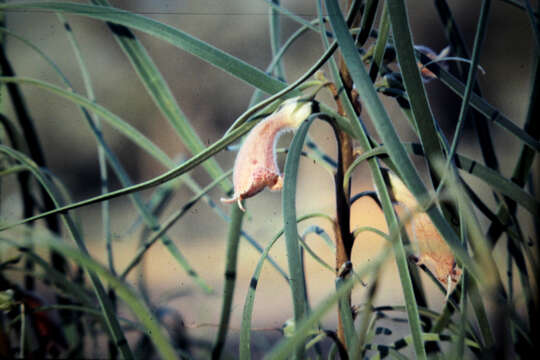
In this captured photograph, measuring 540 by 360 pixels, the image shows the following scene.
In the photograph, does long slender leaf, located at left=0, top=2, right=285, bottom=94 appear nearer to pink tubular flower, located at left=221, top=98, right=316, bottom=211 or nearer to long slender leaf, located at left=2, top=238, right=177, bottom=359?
pink tubular flower, located at left=221, top=98, right=316, bottom=211

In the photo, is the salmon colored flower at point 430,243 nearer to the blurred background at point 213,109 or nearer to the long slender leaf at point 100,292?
the blurred background at point 213,109

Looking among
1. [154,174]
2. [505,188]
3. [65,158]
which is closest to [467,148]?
[505,188]

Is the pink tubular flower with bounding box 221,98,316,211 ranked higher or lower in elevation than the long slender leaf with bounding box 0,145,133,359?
higher

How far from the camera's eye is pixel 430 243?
0.25m

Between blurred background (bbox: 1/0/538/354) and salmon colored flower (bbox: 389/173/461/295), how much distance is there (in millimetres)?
77

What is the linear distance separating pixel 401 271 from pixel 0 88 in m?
0.38

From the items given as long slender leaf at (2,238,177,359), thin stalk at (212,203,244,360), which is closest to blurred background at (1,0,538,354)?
thin stalk at (212,203,244,360)

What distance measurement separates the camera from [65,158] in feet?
1.52

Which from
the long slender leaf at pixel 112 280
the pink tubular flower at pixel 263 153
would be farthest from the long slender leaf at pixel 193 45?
the long slender leaf at pixel 112 280

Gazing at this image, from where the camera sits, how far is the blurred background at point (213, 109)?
358 mm

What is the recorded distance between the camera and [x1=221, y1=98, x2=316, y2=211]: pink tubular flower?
25 cm

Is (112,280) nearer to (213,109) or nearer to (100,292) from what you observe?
(100,292)

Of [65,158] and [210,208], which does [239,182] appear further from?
[65,158]

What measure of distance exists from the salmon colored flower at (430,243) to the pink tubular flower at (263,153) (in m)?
0.07
